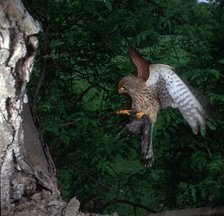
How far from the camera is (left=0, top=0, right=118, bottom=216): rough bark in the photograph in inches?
44.0

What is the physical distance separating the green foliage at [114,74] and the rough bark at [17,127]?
92 cm

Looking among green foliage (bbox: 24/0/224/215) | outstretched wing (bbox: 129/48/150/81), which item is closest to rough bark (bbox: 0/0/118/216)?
outstretched wing (bbox: 129/48/150/81)

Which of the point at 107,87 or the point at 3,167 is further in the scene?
the point at 107,87

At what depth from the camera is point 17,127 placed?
1.20 metres

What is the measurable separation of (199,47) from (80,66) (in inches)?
25.1

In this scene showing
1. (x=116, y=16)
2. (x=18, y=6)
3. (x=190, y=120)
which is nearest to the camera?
(x=18, y=6)

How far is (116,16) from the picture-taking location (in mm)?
2367

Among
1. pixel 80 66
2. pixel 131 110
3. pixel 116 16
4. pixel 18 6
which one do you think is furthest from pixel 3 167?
pixel 80 66

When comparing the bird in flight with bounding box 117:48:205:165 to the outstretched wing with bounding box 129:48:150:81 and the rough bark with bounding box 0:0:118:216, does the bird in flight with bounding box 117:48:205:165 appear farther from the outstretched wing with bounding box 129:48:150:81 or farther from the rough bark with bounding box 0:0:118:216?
the rough bark with bounding box 0:0:118:216

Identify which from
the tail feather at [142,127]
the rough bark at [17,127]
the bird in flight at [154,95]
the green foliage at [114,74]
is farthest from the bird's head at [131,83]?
the green foliage at [114,74]

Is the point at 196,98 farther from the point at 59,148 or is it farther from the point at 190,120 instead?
the point at 59,148

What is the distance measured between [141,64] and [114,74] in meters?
0.96

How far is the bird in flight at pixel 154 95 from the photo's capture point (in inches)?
57.6

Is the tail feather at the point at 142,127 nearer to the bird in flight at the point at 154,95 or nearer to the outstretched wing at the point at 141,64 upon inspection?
the bird in flight at the point at 154,95
